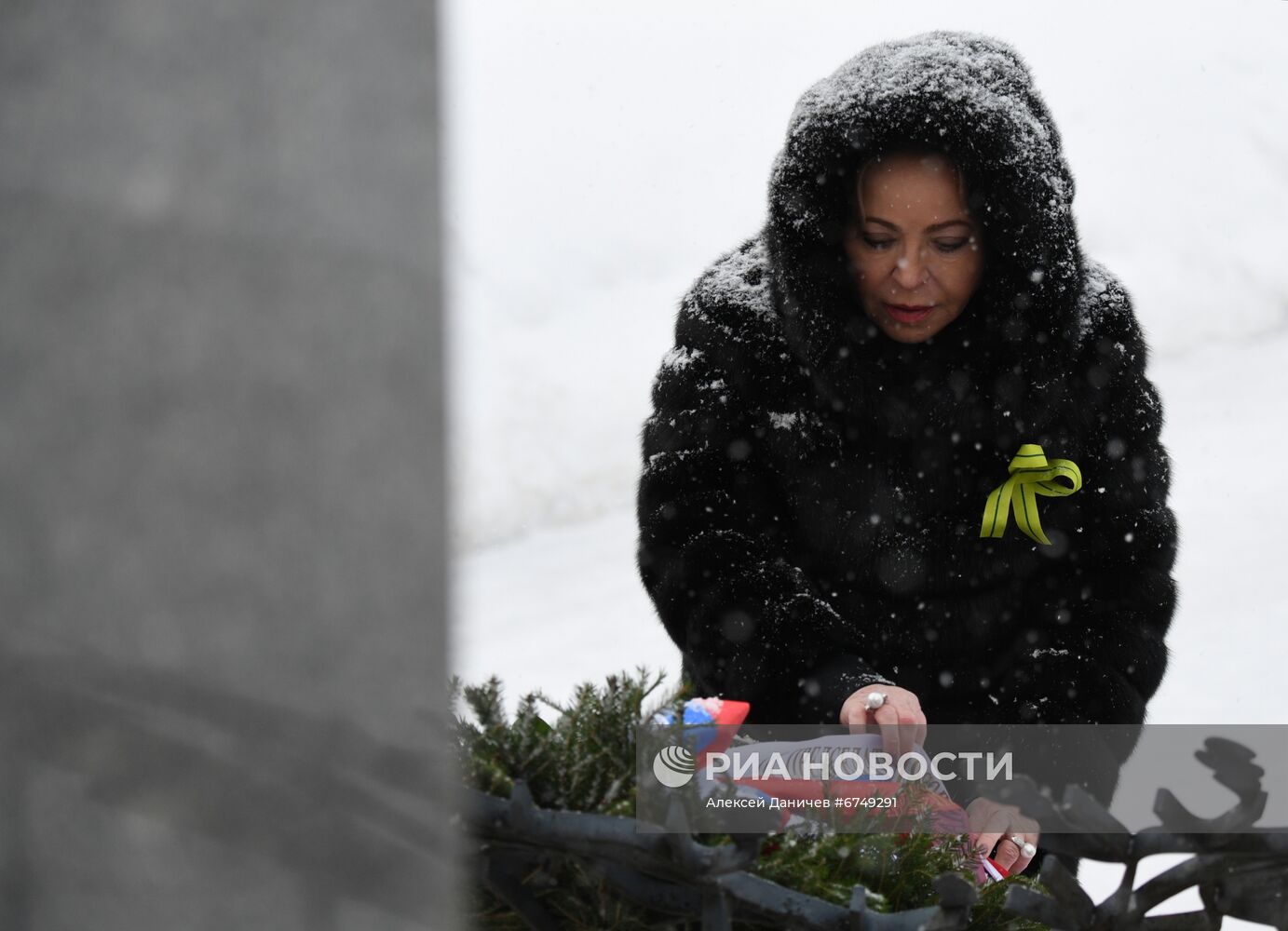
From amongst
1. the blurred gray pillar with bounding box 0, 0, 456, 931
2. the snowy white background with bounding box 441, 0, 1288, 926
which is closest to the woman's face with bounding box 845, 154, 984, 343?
the blurred gray pillar with bounding box 0, 0, 456, 931

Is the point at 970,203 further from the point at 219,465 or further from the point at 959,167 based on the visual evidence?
the point at 219,465

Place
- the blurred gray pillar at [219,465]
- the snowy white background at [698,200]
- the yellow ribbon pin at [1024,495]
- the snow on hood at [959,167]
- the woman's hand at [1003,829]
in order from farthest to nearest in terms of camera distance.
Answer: the snowy white background at [698,200] < the yellow ribbon pin at [1024,495] < the snow on hood at [959,167] < the woman's hand at [1003,829] < the blurred gray pillar at [219,465]

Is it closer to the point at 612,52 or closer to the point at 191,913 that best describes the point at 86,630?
the point at 191,913

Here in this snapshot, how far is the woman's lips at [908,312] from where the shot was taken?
6.71 ft

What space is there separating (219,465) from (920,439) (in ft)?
5.72

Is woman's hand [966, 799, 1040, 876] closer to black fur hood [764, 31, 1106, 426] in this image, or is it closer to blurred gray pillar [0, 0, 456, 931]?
black fur hood [764, 31, 1106, 426]

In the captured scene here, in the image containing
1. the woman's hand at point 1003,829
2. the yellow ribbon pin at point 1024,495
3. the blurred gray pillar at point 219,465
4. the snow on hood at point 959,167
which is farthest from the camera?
the yellow ribbon pin at point 1024,495

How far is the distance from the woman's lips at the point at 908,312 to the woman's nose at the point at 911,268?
4 centimetres

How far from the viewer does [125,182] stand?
48 cm

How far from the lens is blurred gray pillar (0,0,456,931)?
0.47 metres

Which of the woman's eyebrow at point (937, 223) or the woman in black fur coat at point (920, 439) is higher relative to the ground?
the woman's eyebrow at point (937, 223)

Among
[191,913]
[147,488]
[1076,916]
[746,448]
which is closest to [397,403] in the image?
[147,488]

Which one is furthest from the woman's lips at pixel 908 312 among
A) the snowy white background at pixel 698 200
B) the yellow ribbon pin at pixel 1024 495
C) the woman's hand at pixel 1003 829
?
the snowy white background at pixel 698 200

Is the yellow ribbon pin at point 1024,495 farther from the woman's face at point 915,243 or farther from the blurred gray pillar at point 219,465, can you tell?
the blurred gray pillar at point 219,465
